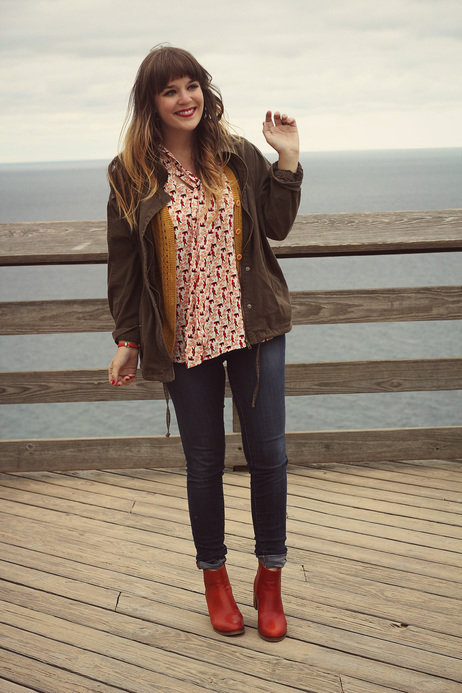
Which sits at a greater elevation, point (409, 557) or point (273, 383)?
point (273, 383)

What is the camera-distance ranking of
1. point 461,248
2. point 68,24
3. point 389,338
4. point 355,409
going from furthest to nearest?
point 68,24 → point 389,338 → point 355,409 → point 461,248

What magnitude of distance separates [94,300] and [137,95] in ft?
4.01

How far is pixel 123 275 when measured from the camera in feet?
5.97

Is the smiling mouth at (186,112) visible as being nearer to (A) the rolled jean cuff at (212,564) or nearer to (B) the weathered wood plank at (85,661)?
(A) the rolled jean cuff at (212,564)

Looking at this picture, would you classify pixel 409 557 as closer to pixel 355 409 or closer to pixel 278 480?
pixel 278 480

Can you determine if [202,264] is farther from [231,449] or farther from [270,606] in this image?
[231,449]

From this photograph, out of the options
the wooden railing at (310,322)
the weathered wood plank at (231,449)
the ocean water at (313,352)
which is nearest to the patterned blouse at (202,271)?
the wooden railing at (310,322)

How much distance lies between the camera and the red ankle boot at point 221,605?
1916 millimetres

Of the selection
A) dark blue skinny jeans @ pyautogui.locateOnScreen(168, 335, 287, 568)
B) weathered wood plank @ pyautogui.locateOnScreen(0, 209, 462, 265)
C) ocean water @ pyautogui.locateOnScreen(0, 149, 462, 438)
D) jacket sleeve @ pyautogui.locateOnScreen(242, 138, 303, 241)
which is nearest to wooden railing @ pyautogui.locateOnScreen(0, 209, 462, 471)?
weathered wood plank @ pyautogui.locateOnScreen(0, 209, 462, 265)

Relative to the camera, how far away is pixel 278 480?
6.25ft

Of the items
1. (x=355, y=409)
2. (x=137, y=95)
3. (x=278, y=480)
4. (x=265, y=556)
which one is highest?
(x=137, y=95)

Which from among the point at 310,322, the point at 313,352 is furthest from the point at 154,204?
the point at 313,352

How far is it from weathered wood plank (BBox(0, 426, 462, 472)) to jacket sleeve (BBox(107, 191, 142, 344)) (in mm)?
1189

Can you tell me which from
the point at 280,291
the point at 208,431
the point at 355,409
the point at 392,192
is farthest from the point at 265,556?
the point at 392,192
